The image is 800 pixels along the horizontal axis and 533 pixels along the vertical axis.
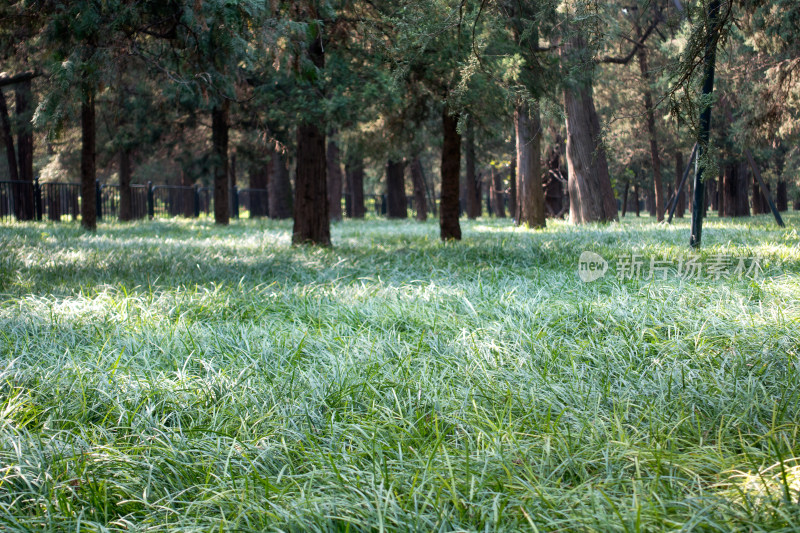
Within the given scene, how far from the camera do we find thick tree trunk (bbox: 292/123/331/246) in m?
8.62

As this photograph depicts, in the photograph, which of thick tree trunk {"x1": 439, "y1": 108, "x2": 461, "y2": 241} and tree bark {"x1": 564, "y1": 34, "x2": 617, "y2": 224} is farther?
tree bark {"x1": 564, "y1": 34, "x2": 617, "y2": 224}

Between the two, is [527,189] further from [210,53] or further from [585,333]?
[585,333]

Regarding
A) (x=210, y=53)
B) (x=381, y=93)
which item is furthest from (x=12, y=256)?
(x=381, y=93)

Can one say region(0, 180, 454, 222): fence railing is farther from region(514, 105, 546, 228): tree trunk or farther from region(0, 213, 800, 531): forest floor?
region(0, 213, 800, 531): forest floor

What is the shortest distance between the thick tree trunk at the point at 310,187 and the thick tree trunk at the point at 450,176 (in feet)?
6.25

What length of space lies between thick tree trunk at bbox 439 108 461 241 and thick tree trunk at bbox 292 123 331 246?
1905 millimetres

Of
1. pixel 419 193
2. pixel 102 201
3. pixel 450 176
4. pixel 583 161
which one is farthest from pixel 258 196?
pixel 450 176

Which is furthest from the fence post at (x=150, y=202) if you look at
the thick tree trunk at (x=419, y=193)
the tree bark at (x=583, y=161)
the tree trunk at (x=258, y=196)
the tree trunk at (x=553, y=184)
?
the tree bark at (x=583, y=161)

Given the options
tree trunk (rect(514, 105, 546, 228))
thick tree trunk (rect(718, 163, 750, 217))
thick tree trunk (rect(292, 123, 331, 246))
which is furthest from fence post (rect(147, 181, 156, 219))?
thick tree trunk (rect(718, 163, 750, 217))

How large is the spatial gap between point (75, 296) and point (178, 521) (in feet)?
12.7

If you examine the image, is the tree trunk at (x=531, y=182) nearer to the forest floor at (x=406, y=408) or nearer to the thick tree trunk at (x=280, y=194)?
the forest floor at (x=406, y=408)

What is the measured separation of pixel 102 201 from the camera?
67.4 feet

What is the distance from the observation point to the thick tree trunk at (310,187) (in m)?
8.62

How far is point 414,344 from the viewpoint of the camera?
3.60 meters
